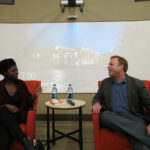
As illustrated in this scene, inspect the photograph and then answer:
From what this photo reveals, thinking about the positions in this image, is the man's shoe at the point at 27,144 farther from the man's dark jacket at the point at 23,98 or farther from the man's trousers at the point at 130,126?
the man's trousers at the point at 130,126

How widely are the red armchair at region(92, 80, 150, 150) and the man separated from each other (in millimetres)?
59

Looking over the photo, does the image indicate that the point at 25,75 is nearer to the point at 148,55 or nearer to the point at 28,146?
the point at 28,146

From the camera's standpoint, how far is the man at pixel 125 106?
1.56 m

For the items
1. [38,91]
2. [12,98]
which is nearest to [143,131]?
[38,91]

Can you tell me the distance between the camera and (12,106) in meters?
1.90

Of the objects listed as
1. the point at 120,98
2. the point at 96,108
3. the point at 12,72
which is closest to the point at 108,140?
the point at 96,108

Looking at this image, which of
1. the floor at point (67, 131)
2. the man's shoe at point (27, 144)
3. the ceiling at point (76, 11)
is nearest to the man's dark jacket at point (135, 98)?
the floor at point (67, 131)

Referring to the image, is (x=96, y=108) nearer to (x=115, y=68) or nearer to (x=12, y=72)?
(x=115, y=68)

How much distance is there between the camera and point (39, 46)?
324 cm

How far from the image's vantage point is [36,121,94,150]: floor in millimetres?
2234

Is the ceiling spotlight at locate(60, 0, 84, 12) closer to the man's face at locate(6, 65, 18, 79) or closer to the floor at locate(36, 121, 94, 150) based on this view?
the man's face at locate(6, 65, 18, 79)

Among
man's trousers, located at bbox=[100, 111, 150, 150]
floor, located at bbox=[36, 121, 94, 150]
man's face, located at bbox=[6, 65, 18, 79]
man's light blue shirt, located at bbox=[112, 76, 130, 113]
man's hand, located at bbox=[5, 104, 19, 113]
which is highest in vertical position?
man's face, located at bbox=[6, 65, 18, 79]

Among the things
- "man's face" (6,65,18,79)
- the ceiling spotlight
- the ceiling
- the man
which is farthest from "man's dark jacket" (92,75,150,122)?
the ceiling spotlight

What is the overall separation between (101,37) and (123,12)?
67cm
